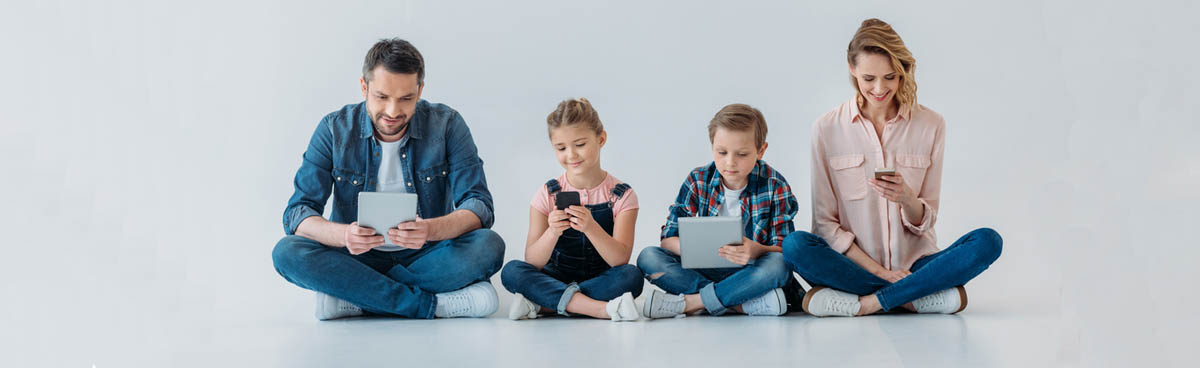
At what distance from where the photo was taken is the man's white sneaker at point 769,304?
3.46 metres

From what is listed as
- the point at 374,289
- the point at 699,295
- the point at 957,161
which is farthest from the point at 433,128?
the point at 957,161

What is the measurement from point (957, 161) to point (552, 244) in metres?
2.77

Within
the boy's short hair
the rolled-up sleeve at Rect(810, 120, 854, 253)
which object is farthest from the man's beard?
the rolled-up sleeve at Rect(810, 120, 854, 253)

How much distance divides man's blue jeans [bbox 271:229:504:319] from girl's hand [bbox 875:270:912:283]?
1.41 m

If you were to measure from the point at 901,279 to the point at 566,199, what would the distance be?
1.21m

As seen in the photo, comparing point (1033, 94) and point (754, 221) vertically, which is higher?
point (1033, 94)

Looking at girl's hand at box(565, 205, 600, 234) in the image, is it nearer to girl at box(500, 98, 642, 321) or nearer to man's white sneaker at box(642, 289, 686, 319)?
girl at box(500, 98, 642, 321)

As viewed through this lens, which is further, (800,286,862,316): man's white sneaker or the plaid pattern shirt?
the plaid pattern shirt

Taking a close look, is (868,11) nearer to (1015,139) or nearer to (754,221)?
(1015,139)

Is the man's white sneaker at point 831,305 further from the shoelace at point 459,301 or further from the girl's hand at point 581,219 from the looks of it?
the shoelace at point 459,301

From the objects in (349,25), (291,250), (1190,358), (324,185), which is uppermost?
(349,25)

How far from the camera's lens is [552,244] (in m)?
3.54

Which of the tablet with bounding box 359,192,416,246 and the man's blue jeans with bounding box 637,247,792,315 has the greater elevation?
the tablet with bounding box 359,192,416,246

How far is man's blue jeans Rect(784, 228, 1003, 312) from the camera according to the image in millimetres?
3297
